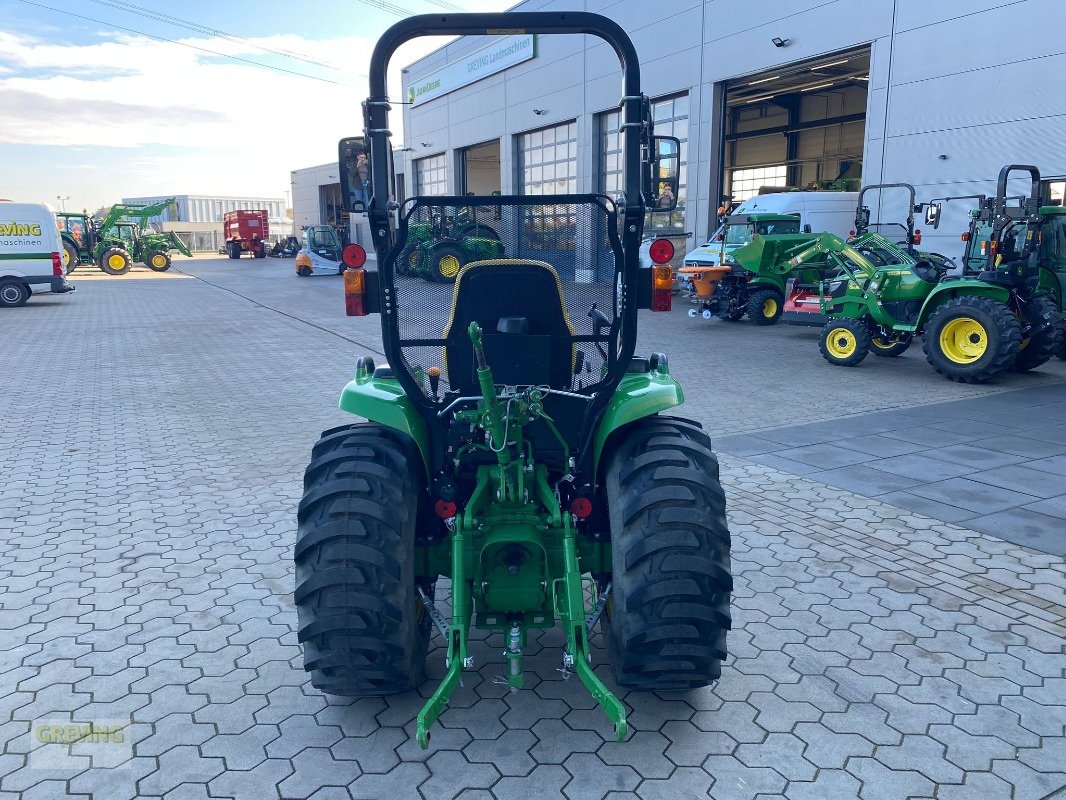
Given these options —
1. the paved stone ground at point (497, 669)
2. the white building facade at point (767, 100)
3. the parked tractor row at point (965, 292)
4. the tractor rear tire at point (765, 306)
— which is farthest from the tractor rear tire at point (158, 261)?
the paved stone ground at point (497, 669)

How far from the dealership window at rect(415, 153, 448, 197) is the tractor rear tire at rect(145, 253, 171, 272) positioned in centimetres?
1135

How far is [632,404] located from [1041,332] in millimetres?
8980

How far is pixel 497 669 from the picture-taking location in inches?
138

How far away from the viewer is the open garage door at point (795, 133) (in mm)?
27156

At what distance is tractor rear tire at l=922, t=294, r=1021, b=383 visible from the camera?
961 cm

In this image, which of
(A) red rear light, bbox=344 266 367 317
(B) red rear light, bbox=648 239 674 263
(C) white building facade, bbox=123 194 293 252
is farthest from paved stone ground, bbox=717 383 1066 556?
(C) white building facade, bbox=123 194 293 252

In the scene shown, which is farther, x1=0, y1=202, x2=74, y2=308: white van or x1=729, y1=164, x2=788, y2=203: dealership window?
x1=729, y1=164, x2=788, y2=203: dealership window

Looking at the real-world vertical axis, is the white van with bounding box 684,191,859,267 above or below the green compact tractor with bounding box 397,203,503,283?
above

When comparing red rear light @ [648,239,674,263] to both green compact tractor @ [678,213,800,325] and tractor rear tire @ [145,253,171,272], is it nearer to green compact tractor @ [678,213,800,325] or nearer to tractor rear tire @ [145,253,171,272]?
green compact tractor @ [678,213,800,325]

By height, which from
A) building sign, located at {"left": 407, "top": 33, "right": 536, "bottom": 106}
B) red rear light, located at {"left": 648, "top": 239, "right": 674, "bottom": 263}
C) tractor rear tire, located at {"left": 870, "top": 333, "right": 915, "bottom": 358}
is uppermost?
building sign, located at {"left": 407, "top": 33, "right": 536, "bottom": 106}

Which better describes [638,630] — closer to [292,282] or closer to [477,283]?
[477,283]

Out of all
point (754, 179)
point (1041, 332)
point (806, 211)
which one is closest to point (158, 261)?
point (754, 179)

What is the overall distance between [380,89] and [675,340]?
11.4 meters

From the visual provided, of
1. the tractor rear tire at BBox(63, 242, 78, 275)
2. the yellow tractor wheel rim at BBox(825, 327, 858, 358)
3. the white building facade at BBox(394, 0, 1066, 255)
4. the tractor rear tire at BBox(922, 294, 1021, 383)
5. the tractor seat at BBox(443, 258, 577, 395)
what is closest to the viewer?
the tractor seat at BBox(443, 258, 577, 395)
